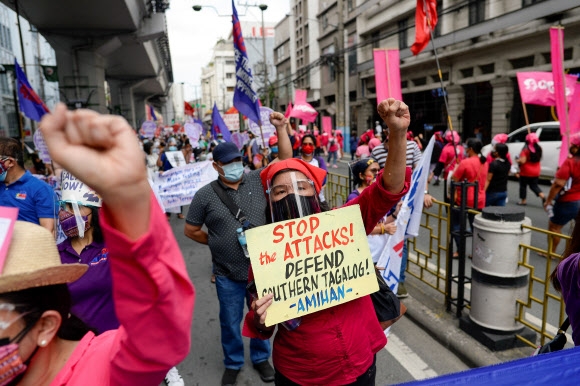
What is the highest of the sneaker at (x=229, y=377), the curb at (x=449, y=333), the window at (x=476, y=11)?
the window at (x=476, y=11)

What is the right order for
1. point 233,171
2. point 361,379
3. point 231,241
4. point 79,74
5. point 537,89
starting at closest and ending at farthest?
1. point 361,379
2. point 231,241
3. point 233,171
4. point 537,89
5. point 79,74

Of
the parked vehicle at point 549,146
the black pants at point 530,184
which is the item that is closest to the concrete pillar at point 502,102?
the parked vehicle at point 549,146

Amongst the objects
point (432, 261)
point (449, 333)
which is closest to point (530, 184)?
point (432, 261)

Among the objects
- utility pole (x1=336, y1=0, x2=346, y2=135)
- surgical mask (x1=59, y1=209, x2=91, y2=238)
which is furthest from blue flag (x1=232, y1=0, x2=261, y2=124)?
utility pole (x1=336, y1=0, x2=346, y2=135)

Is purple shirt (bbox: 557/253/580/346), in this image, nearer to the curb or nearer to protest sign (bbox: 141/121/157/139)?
the curb

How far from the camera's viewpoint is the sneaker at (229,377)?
131 inches

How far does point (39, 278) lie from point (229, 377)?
8.92 ft

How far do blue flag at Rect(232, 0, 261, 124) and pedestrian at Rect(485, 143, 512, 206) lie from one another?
375 centimetres

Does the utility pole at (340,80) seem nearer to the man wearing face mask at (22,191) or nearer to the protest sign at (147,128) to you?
the protest sign at (147,128)

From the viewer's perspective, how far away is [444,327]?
153 inches

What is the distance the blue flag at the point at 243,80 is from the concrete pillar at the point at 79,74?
42.0 ft

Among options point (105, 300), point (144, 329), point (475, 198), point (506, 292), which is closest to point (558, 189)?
point (475, 198)

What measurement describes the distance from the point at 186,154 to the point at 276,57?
52.8 metres

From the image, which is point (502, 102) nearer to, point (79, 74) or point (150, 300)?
point (79, 74)
